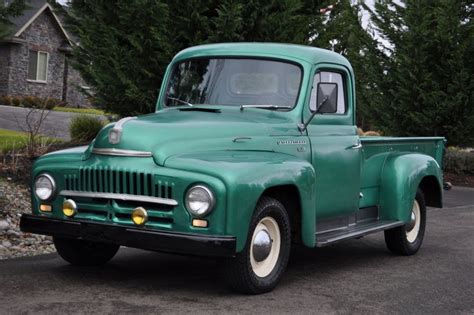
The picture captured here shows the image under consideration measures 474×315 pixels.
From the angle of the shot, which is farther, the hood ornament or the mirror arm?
the mirror arm

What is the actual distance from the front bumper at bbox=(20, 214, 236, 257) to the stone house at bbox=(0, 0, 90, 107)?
2436cm

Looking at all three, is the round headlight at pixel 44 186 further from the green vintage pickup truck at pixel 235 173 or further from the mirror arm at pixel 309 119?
the mirror arm at pixel 309 119

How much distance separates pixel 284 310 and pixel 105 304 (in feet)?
4.03

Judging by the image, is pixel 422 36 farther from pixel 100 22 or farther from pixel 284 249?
pixel 284 249

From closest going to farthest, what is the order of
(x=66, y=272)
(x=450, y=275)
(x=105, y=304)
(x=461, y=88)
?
(x=105, y=304) < (x=66, y=272) < (x=450, y=275) < (x=461, y=88)

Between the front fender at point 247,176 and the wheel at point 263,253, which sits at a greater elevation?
the front fender at point 247,176

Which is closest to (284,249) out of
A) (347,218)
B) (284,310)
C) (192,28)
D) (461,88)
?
(284,310)

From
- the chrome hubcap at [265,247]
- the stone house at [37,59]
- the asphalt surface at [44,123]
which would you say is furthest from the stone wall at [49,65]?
the chrome hubcap at [265,247]

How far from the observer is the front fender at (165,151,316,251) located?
5211 mm

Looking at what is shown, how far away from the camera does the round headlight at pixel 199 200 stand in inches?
203

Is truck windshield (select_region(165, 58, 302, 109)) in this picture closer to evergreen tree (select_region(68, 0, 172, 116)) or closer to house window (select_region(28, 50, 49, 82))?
evergreen tree (select_region(68, 0, 172, 116))

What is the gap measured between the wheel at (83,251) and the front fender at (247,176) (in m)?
1.49

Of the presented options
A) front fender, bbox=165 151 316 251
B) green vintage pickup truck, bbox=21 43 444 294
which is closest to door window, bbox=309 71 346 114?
green vintage pickup truck, bbox=21 43 444 294

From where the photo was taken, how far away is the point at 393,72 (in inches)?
667
